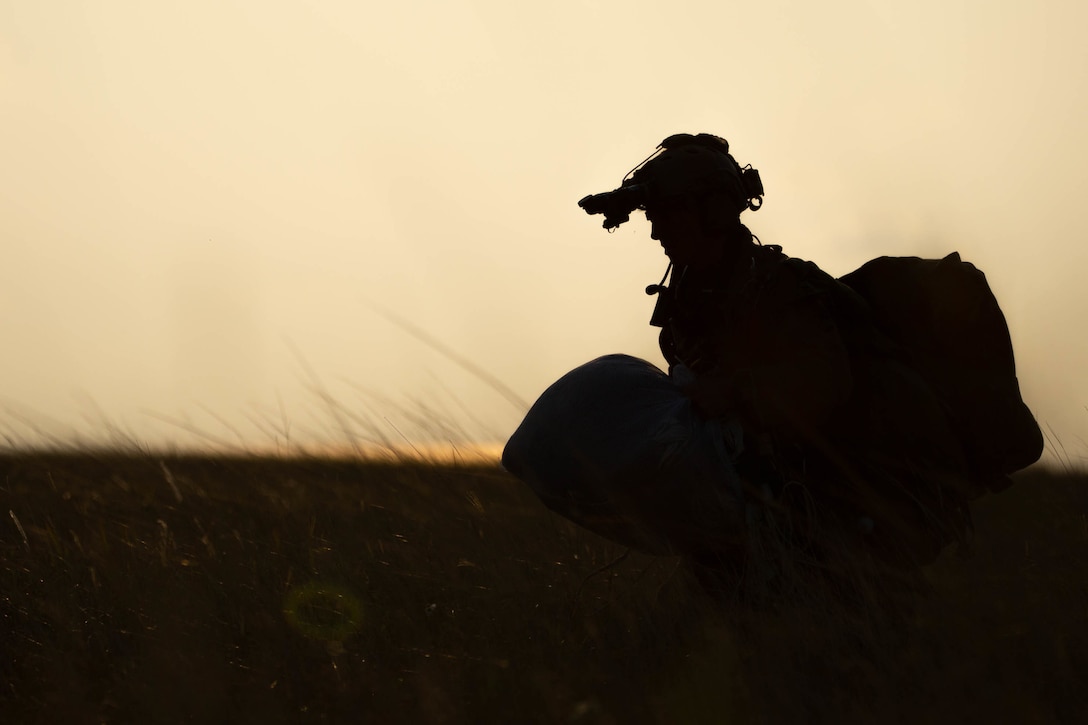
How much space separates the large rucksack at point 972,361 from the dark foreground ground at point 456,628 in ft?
1.45

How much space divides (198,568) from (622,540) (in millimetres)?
1504

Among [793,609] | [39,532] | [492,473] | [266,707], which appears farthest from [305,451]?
[793,609]

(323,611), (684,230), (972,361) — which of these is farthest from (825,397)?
(323,611)

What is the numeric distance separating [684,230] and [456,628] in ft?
4.63

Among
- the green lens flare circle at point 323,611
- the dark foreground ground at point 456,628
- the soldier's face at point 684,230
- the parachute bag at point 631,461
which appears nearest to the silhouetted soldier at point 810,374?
the soldier's face at point 684,230

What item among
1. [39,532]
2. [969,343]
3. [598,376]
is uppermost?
[969,343]

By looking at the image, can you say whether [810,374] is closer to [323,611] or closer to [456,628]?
[456,628]

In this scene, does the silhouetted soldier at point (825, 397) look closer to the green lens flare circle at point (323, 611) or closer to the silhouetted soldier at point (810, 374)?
the silhouetted soldier at point (810, 374)

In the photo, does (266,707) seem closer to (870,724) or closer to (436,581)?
(436,581)

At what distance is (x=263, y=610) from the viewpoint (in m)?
3.29

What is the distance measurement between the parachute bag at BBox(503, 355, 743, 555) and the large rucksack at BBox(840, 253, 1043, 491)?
0.71 m

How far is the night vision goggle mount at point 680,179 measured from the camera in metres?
3.18

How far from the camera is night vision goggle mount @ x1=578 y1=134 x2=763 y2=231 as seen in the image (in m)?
3.18

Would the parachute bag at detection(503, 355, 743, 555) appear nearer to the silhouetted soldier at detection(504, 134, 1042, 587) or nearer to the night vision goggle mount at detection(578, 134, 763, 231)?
the silhouetted soldier at detection(504, 134, 1042, 587)
